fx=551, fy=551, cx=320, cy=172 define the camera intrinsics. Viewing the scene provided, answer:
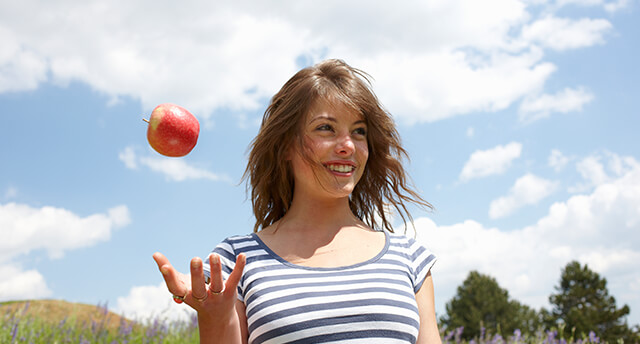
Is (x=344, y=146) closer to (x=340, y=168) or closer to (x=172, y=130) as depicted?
(x=340, y=168)

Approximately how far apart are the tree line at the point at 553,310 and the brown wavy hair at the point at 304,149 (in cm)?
2221

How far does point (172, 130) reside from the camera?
274 centimetres

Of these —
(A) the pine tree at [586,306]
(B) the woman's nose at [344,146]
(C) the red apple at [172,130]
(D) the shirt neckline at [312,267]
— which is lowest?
(D) the shirt neckline at [312,267]

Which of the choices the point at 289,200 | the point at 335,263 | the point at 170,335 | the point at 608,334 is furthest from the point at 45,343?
the point at 608,334

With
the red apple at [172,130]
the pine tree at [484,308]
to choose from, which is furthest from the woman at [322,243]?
the pine tree at [484,308]

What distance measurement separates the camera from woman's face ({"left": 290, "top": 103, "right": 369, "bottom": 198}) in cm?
279

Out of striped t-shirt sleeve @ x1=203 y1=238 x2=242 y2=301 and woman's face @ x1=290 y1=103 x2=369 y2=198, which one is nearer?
striped t-shirt sleeve @ x1=203 y1=238 x2=242 y2=301

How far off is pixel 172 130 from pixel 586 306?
2832 centimetres

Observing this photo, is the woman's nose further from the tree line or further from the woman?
the tree line

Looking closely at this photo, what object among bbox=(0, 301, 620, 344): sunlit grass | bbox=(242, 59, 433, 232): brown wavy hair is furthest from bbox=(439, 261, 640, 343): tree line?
bbox=(242, 59, 433, 232): brown wavy hair

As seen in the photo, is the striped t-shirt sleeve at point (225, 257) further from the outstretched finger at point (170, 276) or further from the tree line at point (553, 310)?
the tree line at point (553, 310)

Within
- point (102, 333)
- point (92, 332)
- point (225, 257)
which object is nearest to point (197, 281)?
point (225, 257)

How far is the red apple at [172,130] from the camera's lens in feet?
9.00

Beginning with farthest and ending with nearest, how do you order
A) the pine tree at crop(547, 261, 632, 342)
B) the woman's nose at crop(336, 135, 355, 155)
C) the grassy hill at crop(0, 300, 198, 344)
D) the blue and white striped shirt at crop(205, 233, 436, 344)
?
the pine tree at crop(547, 261, 632, 342), the grassy hill at crop(0, 300, 198, 344), the woman's nose at crop(336, 135, 355, 155), the blue and white striped shirt at crop(205, 233, 436, 344)
